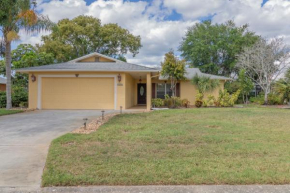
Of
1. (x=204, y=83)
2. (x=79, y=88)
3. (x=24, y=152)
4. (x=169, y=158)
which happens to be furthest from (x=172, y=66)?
(x=24, y=152)

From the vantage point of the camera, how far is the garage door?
14547mm

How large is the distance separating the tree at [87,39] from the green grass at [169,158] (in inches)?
924

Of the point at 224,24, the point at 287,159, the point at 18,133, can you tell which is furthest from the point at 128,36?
the point at 287,159

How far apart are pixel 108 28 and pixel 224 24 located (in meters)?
15.6

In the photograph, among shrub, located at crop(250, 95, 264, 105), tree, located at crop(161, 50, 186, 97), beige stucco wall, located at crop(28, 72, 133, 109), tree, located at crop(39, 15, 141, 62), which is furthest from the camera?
tree, located at crop(39, 15, 141, 62)

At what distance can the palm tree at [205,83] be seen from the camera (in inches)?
678

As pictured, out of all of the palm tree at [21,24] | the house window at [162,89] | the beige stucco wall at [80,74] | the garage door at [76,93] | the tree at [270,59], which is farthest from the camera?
the tree at [270,59]

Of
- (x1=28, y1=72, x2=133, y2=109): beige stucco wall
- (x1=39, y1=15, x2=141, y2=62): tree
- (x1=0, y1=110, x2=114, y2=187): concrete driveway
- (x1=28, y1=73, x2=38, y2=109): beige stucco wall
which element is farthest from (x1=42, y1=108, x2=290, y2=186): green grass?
(x1=39, y1=15, x2=141, y2=62): tree

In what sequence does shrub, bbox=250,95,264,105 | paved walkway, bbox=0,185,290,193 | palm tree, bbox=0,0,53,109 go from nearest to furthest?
paved walkway, bbox=0,185,290,193
palm tree, bbox=0,0,53,109
shrub, bbox=250,95,264,105

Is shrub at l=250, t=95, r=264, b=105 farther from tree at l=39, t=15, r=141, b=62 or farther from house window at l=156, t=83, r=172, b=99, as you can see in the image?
tree at l=39, t=15, r=141, b=62

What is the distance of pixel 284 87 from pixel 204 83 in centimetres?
706

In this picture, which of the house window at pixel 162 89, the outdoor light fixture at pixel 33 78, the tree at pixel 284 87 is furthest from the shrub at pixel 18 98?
the tree at pixel 284 87

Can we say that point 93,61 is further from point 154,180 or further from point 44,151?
point 154,180

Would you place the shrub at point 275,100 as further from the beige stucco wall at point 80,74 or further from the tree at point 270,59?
the beige stucco wall at point 80,74
